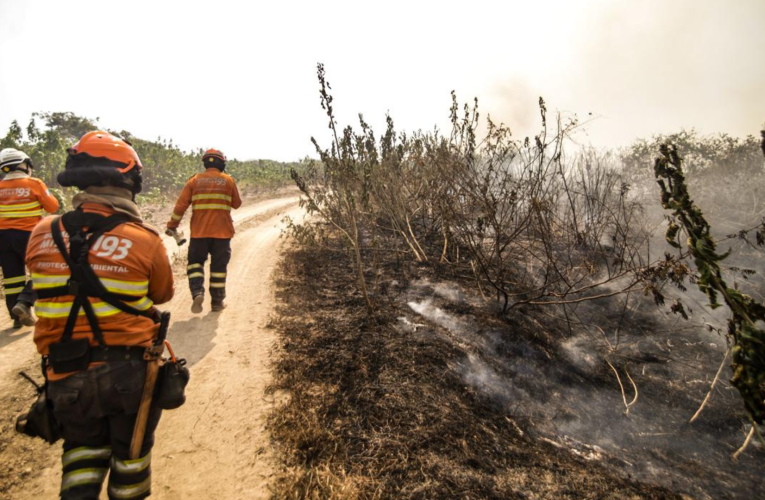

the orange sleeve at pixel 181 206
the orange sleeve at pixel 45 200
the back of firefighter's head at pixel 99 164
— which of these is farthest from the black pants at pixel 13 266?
the back of firefighter's head at pixel 99 164

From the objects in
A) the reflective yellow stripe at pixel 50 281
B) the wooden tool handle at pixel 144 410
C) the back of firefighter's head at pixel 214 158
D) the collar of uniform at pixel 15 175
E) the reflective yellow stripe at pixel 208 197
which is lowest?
the wooden tool handle at pixel 144 410

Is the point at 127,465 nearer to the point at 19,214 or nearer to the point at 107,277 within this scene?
the point at 107,277

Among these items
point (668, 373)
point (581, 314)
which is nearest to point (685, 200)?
point (668, 373)

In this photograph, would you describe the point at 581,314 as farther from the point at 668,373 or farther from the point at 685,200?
the point at 685,200

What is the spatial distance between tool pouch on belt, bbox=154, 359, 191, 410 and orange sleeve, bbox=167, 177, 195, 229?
9.13 feet

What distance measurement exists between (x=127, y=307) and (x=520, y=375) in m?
3.57

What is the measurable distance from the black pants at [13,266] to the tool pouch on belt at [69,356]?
11.5ft

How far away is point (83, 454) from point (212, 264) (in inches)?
125

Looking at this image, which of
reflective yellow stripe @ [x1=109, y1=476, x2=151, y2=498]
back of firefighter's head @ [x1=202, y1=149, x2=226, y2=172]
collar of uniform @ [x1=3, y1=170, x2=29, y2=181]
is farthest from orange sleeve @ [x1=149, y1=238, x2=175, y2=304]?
collar of uniform @ [x1=3, y1=170, x2=29, y2=181]

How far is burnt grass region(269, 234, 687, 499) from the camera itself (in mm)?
2211

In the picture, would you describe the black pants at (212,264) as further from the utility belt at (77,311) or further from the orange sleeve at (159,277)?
the utility belt at (77,311)

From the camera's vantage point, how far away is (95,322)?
5.46ft

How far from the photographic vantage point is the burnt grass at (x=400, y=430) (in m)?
2.21

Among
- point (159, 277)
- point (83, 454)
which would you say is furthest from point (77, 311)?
point (83, 454)
